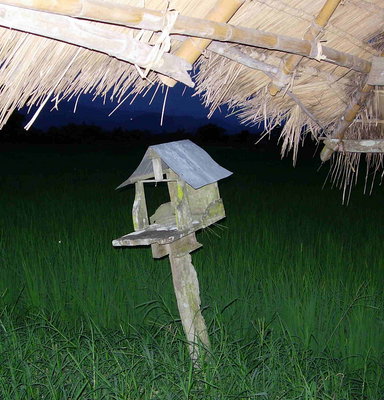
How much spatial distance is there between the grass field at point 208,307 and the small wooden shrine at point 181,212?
279 mm

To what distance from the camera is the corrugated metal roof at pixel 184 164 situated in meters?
1.87

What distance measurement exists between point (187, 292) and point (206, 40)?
3.36 ft

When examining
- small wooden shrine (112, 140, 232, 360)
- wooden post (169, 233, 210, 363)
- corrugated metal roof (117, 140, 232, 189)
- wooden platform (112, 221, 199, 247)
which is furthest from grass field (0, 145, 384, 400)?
corrugated metal roof (117, 140, 232, 189)

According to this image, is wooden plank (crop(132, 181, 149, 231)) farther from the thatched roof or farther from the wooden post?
the thatched roof

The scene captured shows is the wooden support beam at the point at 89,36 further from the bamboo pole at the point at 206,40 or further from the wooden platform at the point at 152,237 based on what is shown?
the wooden platform at the point at 152,237

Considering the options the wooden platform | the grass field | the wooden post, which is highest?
the wooden platform

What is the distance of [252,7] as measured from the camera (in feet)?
5.37

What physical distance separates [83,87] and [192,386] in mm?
1247

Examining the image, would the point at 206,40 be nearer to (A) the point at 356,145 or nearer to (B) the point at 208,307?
(A) the point at 356,145

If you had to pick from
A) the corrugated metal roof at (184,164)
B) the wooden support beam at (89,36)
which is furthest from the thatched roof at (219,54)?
the corrugated metal roof at (184,164)

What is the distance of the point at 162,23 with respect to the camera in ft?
3.97

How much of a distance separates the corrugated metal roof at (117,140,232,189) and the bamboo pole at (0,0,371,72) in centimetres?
53

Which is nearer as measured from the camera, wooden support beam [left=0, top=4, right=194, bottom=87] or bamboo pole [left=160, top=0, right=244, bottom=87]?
wooden support beam [left=0, top=4, right=194, bottom=87]

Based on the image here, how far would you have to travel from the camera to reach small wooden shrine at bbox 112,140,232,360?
1.86 meters
